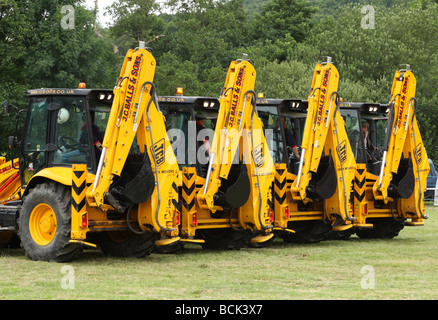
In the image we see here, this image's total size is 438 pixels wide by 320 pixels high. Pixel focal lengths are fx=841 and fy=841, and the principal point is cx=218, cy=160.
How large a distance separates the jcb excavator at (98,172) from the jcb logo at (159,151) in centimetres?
2

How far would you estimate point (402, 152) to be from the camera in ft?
58.3

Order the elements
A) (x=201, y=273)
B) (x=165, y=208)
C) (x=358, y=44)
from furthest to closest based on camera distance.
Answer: (x=358, y=44), (x=165, y=208), (x=201, y=273)

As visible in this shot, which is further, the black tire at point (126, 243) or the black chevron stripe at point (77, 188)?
the black tire at point (126, 243)

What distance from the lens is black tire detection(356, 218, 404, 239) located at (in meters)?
18.5

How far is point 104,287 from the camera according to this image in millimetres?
10328

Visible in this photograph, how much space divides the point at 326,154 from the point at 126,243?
482cm

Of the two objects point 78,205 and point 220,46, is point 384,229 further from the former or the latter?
point 220,46

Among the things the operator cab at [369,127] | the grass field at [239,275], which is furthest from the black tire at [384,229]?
the grass field at [239,275]

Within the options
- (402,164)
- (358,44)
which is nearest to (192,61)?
(358,44)

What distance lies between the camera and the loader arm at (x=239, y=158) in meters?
14.6

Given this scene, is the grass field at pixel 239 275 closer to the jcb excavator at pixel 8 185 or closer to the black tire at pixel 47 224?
the black tire at pixel 47 224

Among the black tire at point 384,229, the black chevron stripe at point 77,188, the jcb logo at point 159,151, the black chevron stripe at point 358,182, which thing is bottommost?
the black tire at point 384,229
